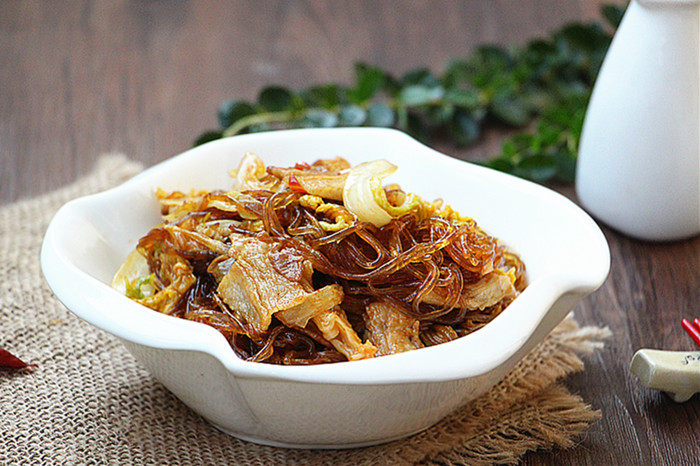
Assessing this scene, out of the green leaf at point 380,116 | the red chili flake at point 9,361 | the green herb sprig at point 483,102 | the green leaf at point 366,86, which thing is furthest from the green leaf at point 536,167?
the red chili flake at point 9,361

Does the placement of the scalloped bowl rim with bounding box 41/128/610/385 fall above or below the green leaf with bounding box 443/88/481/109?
above

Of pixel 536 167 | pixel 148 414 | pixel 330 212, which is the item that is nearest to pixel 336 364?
pixel 330 212

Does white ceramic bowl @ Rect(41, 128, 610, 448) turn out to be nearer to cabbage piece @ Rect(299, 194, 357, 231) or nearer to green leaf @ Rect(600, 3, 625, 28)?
cabbage piece @ Rect(299, 194, 357, 231)

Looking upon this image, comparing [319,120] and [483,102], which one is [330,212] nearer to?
[319,120]

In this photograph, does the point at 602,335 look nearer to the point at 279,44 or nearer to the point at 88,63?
the point at 279,44

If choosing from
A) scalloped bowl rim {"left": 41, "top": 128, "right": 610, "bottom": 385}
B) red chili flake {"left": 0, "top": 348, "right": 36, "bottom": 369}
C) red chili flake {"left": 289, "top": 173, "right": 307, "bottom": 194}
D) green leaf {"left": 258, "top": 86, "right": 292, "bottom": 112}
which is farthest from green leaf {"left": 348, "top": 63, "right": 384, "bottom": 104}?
red chili flake {"left": 0, "top": 348, "right": 36, "bottom": 369}
